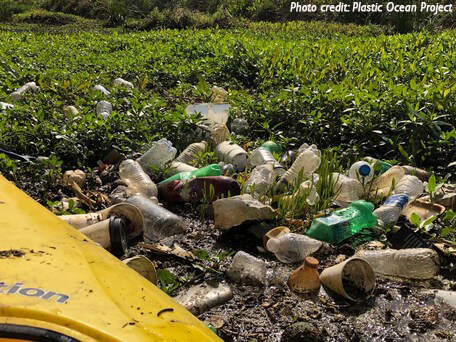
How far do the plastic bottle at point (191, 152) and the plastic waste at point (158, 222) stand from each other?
92 cm

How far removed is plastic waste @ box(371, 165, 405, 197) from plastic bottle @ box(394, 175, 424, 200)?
97 millimetres

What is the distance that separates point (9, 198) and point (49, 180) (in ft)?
5.53

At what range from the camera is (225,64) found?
6160 mm

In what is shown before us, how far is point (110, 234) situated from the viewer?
244cm

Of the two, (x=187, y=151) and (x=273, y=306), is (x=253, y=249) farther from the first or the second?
(x=187, y=151)

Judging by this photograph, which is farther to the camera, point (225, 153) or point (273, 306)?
point (225, 153)

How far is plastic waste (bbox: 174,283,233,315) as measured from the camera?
212cm

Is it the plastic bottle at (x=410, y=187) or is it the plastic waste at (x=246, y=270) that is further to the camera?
the plastic bottle at (x=410, y=187)

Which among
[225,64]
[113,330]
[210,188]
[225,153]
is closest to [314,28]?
A: [225,64]

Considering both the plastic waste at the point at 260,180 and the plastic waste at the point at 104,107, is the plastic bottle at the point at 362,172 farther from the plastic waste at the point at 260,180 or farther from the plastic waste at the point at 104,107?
the plastic waste at the point at 104,107

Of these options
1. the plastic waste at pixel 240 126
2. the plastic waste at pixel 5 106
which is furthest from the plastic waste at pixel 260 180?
the plastic waste at pixel 5 106

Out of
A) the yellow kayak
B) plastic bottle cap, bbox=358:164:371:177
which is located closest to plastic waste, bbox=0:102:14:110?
plastic bottle cap, bbox=358:164:371:177

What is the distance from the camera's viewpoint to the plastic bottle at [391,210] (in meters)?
2.76

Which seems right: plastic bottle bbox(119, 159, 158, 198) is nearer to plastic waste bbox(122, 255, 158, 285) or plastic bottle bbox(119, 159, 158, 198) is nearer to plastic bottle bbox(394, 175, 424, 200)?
plastic waste bbox(122, 255, 158, 285)
